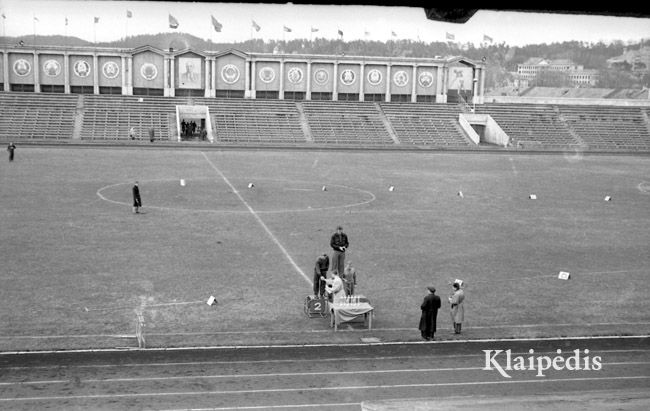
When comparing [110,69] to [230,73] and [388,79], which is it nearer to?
[230,73]

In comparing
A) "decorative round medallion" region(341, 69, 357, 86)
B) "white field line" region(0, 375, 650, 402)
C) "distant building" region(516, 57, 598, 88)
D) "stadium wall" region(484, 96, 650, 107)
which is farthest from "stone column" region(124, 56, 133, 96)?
"distant building" region(516, 57, 598, 88)


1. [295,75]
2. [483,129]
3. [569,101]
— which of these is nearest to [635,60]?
[569,101]

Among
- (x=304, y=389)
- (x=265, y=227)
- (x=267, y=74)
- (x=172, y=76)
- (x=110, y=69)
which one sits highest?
(x=110, y=69)

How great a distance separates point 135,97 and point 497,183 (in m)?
42.3

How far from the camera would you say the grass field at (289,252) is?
1577cm

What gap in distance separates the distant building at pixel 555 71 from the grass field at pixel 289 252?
4635 inches

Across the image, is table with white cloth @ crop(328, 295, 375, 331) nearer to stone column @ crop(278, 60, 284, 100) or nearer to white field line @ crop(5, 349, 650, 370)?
white field line @ crop(5, 349, 650, 370)

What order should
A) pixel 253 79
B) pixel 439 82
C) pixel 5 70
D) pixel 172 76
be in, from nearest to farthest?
pixel 5 70 < pixel 172 76 < pixel 253 79 < pixel 439 82

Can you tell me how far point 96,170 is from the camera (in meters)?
41.8

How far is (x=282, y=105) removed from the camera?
238ft

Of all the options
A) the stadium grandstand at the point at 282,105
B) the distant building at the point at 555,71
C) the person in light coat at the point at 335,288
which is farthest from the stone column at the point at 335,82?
the distant building at the point at 555,71

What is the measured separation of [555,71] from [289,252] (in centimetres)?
16436

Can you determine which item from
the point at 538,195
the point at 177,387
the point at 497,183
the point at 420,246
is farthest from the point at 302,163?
the point at 177,387

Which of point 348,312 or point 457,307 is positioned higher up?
point 457,307
